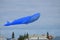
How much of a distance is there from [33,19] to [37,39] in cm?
3902

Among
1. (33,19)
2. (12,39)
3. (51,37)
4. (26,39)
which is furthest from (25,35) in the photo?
(33,19)

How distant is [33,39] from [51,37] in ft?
40.9

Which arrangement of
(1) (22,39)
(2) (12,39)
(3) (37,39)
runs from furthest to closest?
(1) (22,39) < (3) (37,39) < (2) (12,39)

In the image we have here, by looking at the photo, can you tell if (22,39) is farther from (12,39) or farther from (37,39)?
(12,39)

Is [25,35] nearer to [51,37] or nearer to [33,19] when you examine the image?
[51,37]

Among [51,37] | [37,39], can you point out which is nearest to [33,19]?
[37,39]

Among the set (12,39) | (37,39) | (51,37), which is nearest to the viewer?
(12,39)

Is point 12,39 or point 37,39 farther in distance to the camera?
point 37,39

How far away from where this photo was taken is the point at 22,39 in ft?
221

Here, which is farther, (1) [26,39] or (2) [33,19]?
(1) [26,39]

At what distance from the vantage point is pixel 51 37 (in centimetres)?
7331

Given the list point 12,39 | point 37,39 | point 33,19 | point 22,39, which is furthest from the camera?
point 22,39

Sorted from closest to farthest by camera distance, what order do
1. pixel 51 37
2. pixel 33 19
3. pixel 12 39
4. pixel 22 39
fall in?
1. pixel 33 19
2. pixel 12 39
3. pixel 22 39
4. pixel 51 37

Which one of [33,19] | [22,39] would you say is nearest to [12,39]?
[22,39]
